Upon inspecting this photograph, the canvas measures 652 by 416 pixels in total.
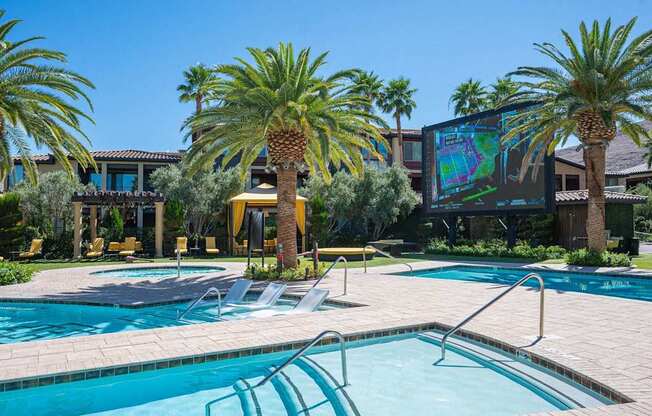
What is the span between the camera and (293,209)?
15.6 metres

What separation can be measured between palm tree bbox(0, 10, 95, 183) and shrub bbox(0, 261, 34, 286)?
3180mm

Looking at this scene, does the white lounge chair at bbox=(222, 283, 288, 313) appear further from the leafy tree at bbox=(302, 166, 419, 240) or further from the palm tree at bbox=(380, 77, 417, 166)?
the palm tree at bbox=(380, 77, 417, 166)

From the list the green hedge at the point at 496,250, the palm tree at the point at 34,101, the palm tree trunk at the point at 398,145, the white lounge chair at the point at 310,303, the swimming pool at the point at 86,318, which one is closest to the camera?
the swimming pool at the point at 86,318

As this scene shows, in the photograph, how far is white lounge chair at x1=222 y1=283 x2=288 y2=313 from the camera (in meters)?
10.8

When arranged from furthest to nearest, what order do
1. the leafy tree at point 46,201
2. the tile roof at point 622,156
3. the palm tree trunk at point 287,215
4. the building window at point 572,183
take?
the tile roof at point 622,156, the building window at point 572,183, the leafy tree at point 46,201, the palm tree trunk at point 287,215

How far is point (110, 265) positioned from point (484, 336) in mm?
17747

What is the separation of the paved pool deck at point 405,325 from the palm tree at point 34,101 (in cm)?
497

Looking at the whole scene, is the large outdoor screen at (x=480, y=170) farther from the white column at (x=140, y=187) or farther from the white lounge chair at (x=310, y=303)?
the white column at (x=140, y=187)

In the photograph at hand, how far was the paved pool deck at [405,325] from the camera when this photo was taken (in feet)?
19.0

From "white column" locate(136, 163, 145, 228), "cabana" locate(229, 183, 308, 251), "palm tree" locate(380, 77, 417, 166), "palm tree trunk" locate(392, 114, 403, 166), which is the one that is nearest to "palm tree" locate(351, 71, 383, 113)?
"palm tree" locate(380, 77, 417, 166)

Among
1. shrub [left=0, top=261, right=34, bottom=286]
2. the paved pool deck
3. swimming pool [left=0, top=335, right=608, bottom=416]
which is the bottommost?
swimming pool [left=0, top=335, right=608, bottom=416]

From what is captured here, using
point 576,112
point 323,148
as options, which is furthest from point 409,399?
point 576,112

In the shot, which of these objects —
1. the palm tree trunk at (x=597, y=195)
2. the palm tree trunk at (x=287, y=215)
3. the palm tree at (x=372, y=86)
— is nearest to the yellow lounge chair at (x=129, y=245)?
the palm tree trunk at (x=287, y=215)

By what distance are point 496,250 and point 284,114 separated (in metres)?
13.5
